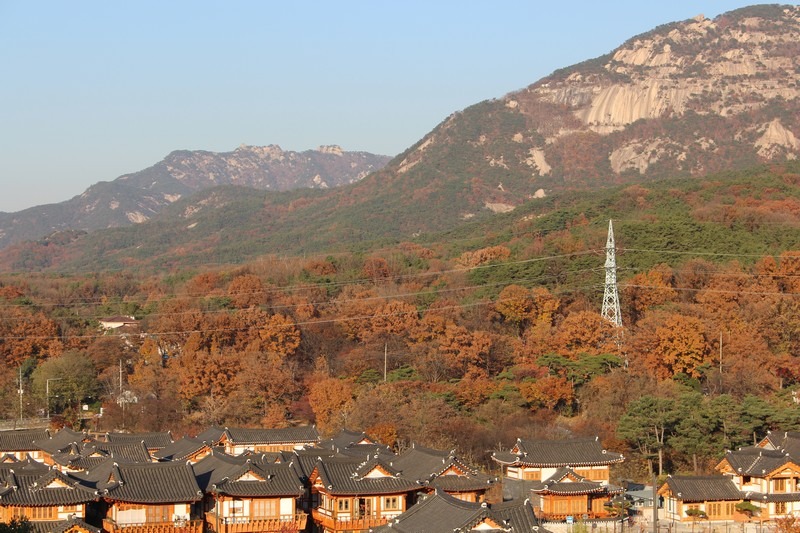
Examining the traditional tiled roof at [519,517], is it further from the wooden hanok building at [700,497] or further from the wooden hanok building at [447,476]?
the wooden hanok building at [700,497]

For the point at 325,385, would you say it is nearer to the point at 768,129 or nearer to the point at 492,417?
the point at 492,417

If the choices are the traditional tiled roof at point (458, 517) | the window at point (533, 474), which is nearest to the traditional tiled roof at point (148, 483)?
the traditional tiled roof at point (458, 517)

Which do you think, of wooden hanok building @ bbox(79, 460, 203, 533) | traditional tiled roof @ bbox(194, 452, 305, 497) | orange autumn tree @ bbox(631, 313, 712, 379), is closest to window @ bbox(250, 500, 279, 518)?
traditional tiled roof @ bbox(194, 452, 305, 497)

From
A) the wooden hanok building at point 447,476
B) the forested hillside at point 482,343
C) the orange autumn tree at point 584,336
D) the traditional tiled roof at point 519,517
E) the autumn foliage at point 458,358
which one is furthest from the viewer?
the orange autumn tree at point 584,336

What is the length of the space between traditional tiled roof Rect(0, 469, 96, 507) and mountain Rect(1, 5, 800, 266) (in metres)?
65.5

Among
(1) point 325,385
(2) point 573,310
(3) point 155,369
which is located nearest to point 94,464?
(1) point 325,385

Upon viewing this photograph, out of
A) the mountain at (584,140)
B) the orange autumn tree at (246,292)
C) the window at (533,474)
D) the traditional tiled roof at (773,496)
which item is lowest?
the traditional tiled roof at (773,496)

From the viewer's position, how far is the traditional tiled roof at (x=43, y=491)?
928 inches

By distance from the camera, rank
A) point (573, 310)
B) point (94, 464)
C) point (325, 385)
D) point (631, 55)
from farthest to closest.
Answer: point (631, 55) < point (573, 310) < point (325, 385) < point (94, 464)

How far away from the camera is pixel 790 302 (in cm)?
4406

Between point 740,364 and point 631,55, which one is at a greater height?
point 631,55

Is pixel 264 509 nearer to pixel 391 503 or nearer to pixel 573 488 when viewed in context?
pixel 391 503

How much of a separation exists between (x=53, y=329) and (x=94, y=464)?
78.7 ft

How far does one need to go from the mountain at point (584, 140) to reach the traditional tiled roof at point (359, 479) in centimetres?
6309
